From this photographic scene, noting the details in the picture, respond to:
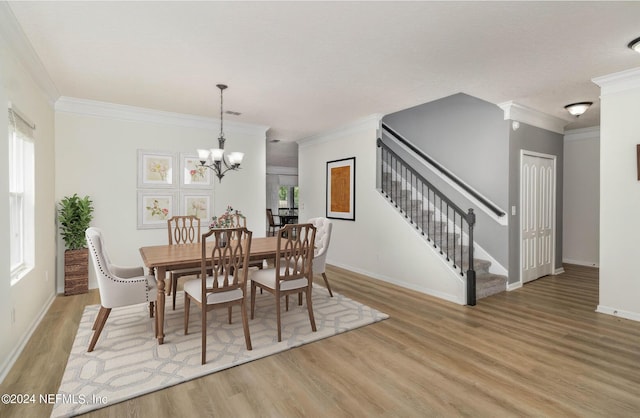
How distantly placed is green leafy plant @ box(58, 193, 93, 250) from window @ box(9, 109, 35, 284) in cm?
95

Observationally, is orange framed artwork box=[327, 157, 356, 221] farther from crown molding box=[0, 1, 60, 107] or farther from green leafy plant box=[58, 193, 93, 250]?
crown molding box=[0, 1, 60, 107]

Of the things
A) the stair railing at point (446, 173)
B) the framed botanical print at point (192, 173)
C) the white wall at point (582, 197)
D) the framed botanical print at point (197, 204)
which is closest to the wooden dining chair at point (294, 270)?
the framed botanical print at point (197, 204)

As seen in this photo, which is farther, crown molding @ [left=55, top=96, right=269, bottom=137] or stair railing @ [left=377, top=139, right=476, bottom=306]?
stair railing @ [left=377, top=139, right=476, bottom=306]

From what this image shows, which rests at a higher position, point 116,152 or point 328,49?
point 328,49

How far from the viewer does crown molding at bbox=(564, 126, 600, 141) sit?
5847 millimetres

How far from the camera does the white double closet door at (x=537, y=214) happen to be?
4.77 meters

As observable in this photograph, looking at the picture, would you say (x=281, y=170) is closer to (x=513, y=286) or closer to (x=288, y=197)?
(x=288, y=197)

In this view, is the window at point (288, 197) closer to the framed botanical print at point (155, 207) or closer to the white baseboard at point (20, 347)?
the framed botanical print at point (155, 207)

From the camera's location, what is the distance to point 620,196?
11.6 ft

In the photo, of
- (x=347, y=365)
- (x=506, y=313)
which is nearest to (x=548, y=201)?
(x=506, y=313)

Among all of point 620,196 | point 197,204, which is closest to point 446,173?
point 620,196

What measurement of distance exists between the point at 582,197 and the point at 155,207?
24.1 ft

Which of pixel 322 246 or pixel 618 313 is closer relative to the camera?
pixel 618 313

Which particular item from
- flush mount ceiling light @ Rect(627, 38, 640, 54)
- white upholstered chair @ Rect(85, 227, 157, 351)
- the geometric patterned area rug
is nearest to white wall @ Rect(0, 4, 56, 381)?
the geometric patterned area rug
